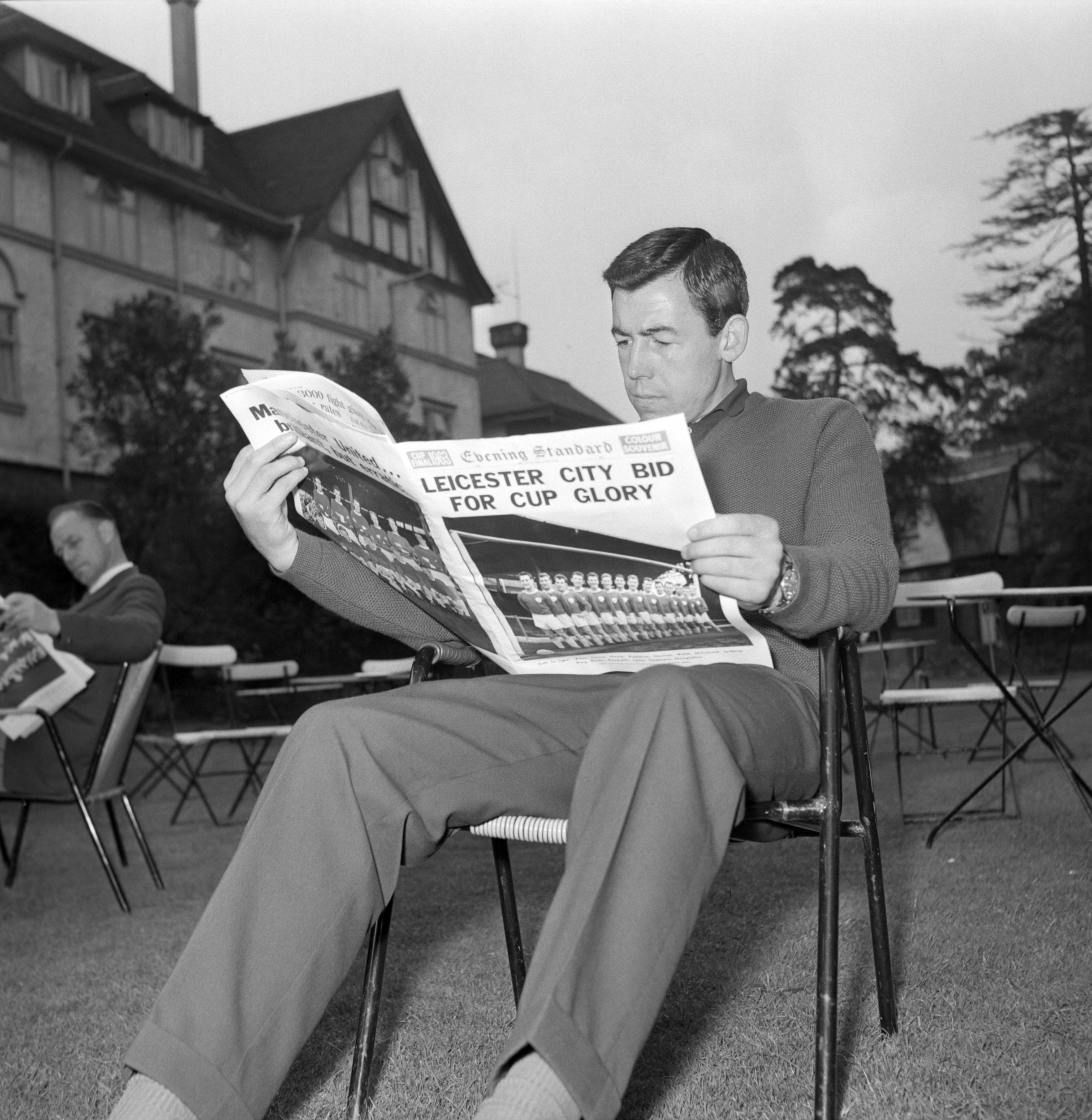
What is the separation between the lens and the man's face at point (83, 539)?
437 cm

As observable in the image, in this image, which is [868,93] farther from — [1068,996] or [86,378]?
[1068,996]

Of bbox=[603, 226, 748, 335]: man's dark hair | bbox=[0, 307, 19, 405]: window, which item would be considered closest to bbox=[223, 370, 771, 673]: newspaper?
bbox=[603, 226, 748, 335]: man's dark hair

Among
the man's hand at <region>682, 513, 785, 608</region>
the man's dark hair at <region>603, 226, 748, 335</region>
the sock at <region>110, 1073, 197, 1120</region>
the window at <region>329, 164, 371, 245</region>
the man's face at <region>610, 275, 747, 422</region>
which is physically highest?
the window at <region>329, 164, 371, 245</region>

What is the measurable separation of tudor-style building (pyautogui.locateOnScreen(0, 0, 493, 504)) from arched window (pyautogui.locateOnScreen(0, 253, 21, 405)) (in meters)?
0.02

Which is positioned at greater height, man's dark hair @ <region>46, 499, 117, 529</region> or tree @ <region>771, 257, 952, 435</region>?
tree @ <region>771, 257, 952, 435</region>

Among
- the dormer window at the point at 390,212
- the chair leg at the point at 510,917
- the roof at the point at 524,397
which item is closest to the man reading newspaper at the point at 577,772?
the chair leg at the point at 510,917

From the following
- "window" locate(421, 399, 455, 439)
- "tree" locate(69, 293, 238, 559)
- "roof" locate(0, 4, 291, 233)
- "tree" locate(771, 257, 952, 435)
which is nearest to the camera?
"tree" locate(69, 293, 238, 559)

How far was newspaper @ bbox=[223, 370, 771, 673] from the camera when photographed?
1461mm

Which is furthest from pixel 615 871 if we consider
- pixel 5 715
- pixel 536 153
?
pixel 536 153

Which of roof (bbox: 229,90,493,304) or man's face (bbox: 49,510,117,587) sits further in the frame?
roof (bbox: 229,90,493,304)

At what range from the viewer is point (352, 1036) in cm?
217

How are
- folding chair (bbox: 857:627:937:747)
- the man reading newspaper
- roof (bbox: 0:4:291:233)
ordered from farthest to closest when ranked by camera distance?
1. roof (bbox: 0:4:291:233)
2. folding chair (bbox: 857:627:937:747)
3. the man reading newspaper

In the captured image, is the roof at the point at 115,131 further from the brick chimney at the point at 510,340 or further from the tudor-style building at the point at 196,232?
the brick chimney at the point at 510,340

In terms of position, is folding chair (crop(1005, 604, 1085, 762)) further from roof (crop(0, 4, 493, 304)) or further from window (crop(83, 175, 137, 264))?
window (crop(83, 175, 137, 264))
